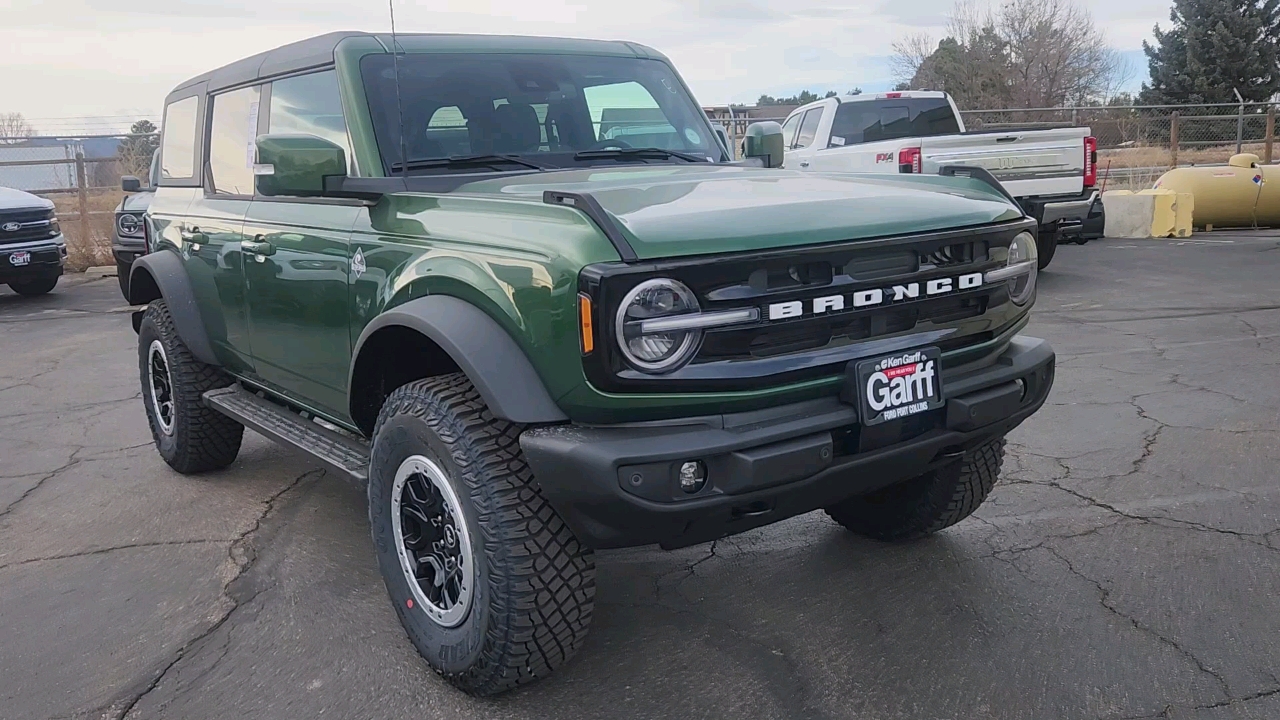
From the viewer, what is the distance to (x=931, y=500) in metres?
3.73

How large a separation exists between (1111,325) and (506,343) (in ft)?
22.3

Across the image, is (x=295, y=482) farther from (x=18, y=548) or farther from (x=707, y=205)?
(x=707, y=205)

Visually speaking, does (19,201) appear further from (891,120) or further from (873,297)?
(873,297)

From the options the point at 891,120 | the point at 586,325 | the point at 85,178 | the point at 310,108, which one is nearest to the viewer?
the point at 586,325

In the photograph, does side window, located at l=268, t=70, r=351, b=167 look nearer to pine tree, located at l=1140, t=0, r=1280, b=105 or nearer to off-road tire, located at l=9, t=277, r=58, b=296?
off-road tire, located at l=9, t=277, r=58, b=296

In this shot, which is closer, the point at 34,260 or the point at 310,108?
the point at 310,108

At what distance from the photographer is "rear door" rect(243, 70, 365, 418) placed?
11.7ft

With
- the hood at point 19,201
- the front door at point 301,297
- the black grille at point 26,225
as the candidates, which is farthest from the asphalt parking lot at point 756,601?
the hood at point 19,201

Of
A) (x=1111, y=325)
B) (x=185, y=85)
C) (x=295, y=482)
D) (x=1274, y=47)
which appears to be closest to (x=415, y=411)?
(x=295, y=482)

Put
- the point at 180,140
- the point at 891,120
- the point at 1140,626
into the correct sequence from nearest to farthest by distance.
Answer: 1. the point at 1140,626
2. the point at 180,140
3. the point at 891,120

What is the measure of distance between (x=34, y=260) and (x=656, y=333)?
11826 millimetres

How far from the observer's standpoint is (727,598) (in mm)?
3590

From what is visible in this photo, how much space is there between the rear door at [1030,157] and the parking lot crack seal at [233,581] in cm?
716

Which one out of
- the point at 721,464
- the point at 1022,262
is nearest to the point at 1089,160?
the point at 1022,262
